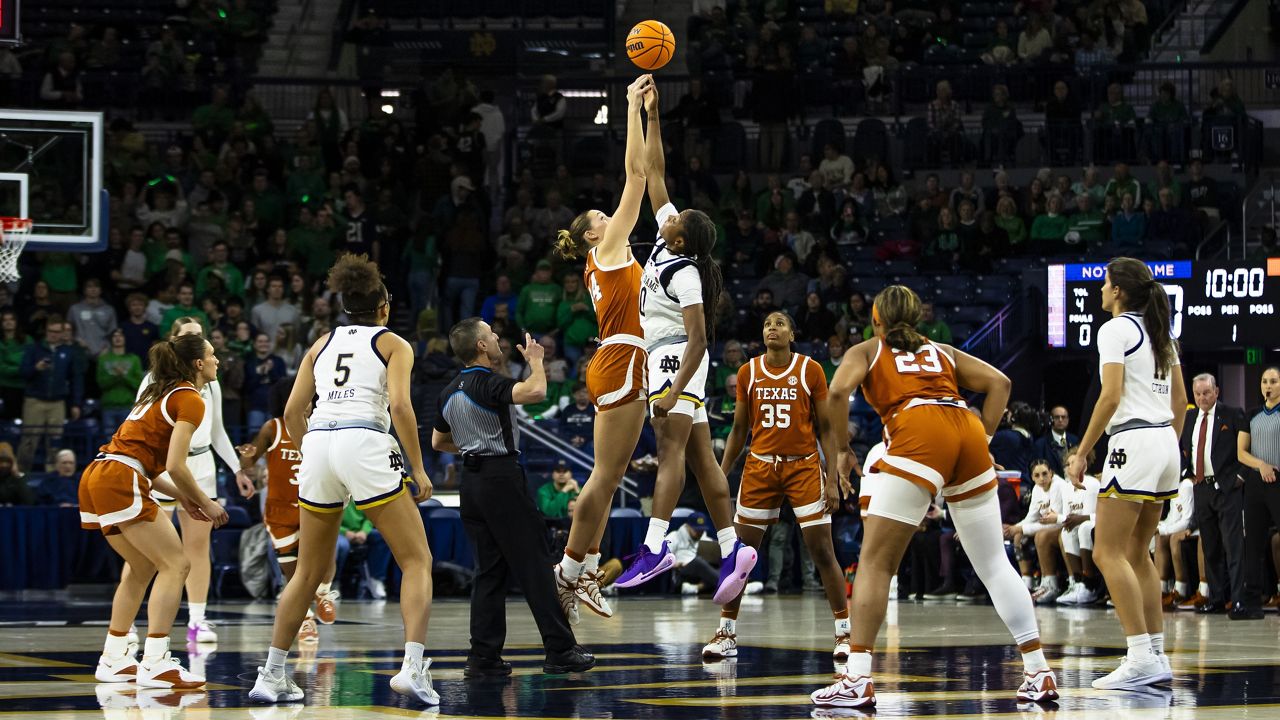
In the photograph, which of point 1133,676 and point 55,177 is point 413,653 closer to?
point 1133,676

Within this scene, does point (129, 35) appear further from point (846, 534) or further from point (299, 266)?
point (846, 534)

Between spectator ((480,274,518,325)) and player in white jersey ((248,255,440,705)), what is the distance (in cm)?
1416

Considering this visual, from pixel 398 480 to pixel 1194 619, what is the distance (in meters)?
9.69

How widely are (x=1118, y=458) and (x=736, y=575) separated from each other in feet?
7.73

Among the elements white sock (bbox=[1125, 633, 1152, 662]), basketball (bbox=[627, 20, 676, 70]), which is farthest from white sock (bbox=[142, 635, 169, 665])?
white sock (bbox=[1125, 633, 1152, 662])

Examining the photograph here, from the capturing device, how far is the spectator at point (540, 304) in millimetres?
22516

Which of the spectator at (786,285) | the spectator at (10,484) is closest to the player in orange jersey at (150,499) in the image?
the spectator at (10,484)

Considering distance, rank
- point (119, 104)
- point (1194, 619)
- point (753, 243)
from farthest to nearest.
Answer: point (119, 104) < point (753, 243) < point (1194, 619)

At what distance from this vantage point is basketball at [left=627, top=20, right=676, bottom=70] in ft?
34.8

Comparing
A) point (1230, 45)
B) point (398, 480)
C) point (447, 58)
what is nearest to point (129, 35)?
point (447, 58)

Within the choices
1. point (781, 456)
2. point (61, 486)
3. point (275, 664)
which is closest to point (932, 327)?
point (781, 456)

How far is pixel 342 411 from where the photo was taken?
27.6ft

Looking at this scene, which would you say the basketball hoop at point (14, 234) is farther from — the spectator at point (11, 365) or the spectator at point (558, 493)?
the spectator at point (558, 493)

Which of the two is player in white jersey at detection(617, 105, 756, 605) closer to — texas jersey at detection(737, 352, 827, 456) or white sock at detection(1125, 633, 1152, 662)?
texas jersey at detection(737, 352, 827, 456)
